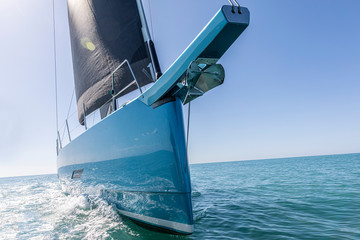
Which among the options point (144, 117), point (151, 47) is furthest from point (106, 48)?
point (144, 117)

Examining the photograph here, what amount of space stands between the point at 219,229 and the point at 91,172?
2701 mm

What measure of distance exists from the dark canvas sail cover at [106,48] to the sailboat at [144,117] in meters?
0.02

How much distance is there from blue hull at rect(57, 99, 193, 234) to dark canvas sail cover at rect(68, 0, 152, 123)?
1175 mm

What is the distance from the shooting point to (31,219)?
3928mm

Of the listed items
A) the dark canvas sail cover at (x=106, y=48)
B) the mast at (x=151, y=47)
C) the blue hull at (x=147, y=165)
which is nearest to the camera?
the blue hull at (x=147, y=165)

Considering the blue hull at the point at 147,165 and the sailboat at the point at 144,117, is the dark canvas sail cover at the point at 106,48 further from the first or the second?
the blue hull at the point at 147,165

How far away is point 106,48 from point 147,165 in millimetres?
3141

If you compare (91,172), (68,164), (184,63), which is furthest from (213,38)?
(68,164)

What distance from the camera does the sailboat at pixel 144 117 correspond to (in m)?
2.02

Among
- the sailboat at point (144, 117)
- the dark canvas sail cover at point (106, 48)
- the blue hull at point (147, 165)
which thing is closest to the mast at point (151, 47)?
the sailboat at point (144, 117)

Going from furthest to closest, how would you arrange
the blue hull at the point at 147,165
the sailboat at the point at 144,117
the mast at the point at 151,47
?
the mast at the point at 151,47
the blue hull at the point at 147,165
the sailboat at the point at 144,117

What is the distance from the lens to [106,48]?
14.6 feet

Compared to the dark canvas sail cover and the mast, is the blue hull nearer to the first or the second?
the mast

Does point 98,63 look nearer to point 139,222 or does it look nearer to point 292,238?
point 139,222
